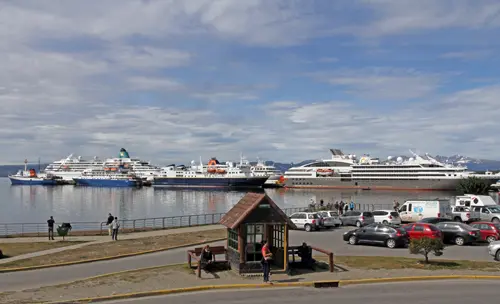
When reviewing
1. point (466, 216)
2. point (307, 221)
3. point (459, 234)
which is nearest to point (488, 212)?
point (466, 216)

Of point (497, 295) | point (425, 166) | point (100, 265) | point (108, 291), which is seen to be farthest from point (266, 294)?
point (425, 166)

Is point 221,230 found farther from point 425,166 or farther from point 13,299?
point 425,166

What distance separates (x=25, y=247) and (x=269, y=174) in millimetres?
133172

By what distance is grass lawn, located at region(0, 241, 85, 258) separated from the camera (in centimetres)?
2322

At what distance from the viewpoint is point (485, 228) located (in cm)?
2705

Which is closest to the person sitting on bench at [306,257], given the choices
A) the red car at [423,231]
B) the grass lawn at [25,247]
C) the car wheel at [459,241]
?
the red car at [423,231]

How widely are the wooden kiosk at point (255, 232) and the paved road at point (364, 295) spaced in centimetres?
217

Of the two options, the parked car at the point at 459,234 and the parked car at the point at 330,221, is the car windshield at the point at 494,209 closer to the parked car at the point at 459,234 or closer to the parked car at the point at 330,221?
the parked car at the point at 330,221

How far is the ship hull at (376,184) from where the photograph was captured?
130m

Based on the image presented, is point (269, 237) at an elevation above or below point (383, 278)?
above

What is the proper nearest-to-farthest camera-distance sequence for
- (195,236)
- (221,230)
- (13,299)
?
(13,299) → (195,236) → (221,230)

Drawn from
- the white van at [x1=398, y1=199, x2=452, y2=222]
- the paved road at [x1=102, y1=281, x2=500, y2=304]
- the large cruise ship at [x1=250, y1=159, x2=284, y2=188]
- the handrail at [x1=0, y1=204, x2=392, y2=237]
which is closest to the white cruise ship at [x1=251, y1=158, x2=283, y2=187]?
the large cruise ship at [x1=250, y1=159, x2=284, y2=188]

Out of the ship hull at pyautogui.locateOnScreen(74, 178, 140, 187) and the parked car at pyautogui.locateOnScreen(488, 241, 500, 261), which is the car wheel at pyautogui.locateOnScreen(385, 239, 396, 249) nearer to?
the parked car at pyautogui.locateOnScreen(488, 241, 500, 261)

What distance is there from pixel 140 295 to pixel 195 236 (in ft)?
47.0
